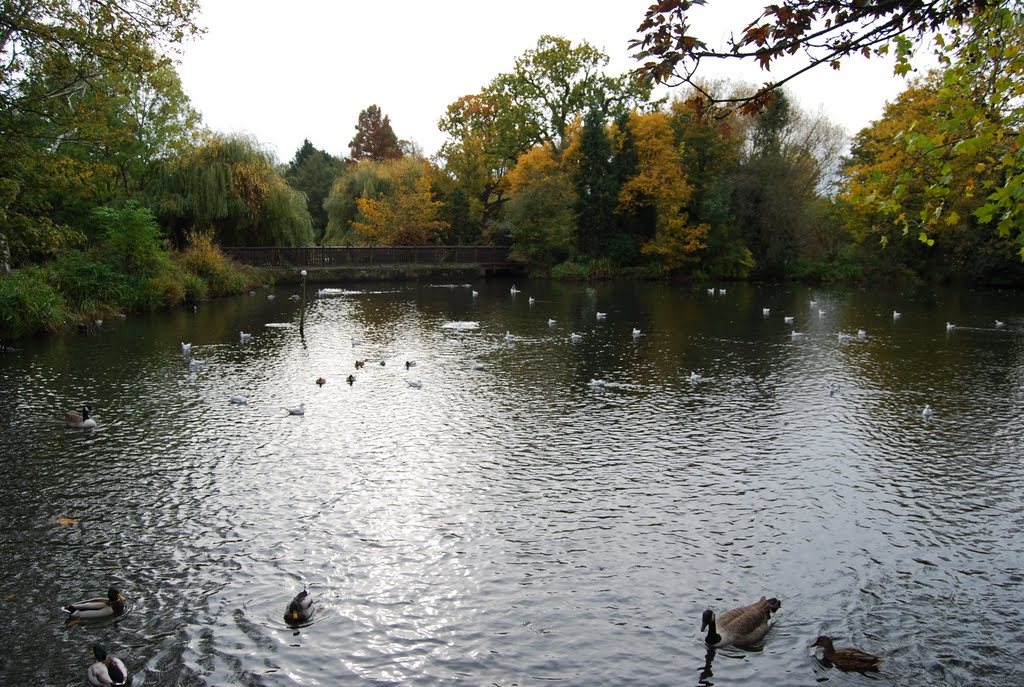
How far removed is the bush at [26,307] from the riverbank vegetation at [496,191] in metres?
0.07

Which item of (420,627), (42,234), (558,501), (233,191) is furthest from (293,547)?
(233,191)

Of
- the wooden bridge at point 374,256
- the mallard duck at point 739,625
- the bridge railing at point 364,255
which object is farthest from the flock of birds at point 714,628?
the wooden bridge at point 374,256

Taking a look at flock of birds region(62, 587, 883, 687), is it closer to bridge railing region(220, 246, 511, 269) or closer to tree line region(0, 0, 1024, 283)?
tree line region(0, 0, 1024, 283)

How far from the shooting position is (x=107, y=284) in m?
30.5

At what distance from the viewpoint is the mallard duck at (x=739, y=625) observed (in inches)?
308

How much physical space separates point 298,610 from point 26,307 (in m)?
21.8

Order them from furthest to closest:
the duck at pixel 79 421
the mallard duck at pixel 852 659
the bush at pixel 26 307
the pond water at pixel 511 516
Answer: the bush at pixel 26 307 → the duck at pixel 79 421 → the pond water at pixel 511 516 → the mallard duck at pixel 852 659

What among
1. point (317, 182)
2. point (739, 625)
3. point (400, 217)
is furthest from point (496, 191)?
point (739, 625)

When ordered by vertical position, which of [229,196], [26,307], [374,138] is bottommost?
[26,307]

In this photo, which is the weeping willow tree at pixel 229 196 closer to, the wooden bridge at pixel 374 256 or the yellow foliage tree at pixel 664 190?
the wooden bridge at pixel 374 256

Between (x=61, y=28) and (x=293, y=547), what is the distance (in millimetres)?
15628

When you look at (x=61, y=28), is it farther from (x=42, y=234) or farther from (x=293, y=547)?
(x=293, y=547)

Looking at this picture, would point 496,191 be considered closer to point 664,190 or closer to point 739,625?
point 664,190

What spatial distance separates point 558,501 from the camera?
11.6m
